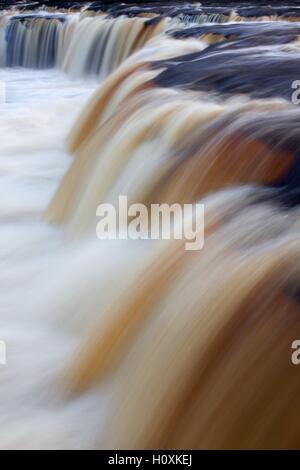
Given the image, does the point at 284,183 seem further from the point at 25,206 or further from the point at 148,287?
the point at 25,206

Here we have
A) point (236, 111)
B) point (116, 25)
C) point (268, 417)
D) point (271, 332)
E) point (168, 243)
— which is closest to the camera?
point (268, 417)

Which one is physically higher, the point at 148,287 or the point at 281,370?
the point at 281,370

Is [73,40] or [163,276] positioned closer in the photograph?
[163,276]

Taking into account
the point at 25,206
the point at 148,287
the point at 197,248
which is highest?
the point at 197,248

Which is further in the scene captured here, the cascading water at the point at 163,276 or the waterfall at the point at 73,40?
the waterfall at the point at 73,40

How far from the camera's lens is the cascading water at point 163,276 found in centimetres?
185

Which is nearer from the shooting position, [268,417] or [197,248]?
[268,417]

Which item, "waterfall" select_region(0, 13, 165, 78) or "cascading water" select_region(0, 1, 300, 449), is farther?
"waterfall" select_region(0, 13, 165, 78)

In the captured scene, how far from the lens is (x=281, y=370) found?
1.75 metres

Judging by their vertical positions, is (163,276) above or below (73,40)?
above

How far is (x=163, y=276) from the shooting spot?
8.20 ft

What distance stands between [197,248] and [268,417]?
2.95 feet

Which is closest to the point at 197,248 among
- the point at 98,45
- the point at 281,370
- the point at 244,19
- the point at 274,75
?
the point at 281,370

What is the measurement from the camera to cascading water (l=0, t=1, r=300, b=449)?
72.8 inches
